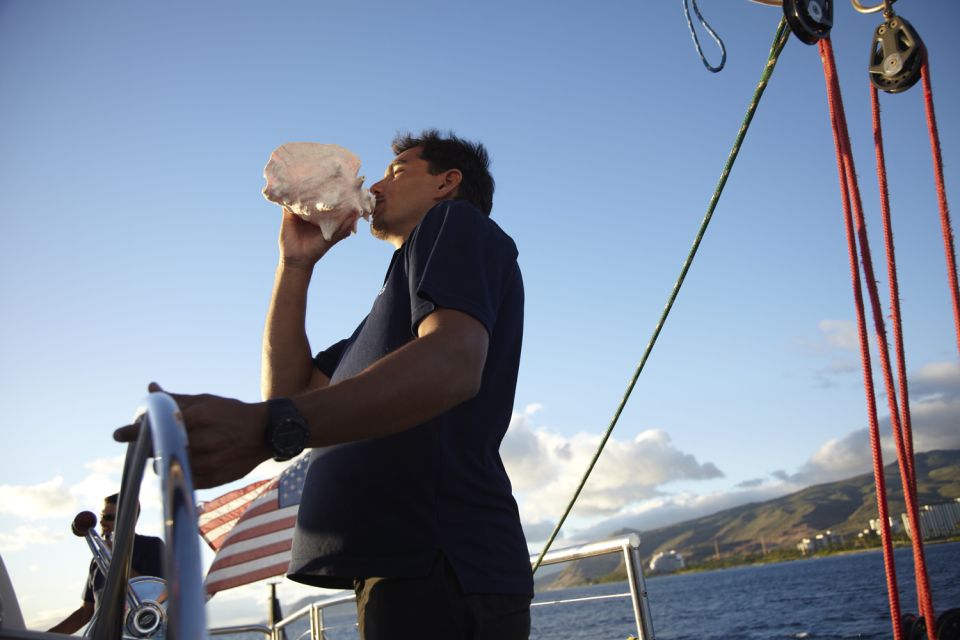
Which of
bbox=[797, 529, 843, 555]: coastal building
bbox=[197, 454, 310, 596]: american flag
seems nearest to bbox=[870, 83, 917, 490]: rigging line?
bbox=[197, 454, 310, 596]: american flag

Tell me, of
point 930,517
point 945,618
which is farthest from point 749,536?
point 945,618

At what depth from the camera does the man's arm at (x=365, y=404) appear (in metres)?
0.90

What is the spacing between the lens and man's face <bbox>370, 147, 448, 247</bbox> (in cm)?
205

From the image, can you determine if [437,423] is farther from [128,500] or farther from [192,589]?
[192,589]

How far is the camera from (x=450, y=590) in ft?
4.34

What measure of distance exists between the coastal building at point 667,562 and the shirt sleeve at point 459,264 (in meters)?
162

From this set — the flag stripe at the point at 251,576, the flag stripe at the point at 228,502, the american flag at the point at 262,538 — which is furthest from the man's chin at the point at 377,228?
the flag stripe at the point at 228,502

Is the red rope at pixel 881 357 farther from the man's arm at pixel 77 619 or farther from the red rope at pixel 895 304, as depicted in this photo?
the man's arm at pixel 77 619

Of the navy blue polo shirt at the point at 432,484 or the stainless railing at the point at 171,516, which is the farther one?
the navy blue polo shirt at the point at 432,484

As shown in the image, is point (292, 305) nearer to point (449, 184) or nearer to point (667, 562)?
point (449, 184)

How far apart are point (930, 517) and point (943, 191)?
134020mm

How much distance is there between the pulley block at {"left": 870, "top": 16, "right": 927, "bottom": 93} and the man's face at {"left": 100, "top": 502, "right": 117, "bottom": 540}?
162 inches

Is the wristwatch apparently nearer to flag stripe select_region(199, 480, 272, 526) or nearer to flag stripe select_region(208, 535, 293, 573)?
flag stripe select_region(208, 535, 293, 573)

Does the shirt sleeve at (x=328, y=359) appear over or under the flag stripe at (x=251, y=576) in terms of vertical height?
over
